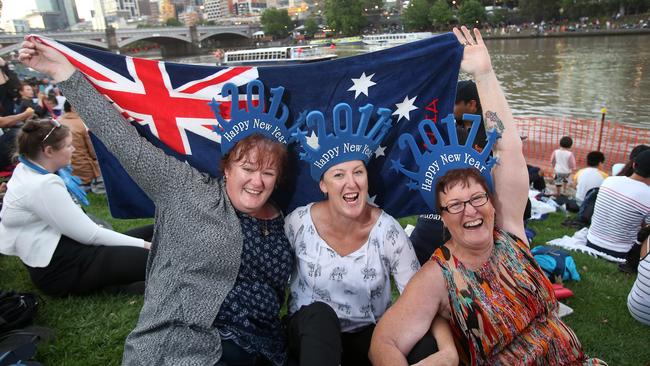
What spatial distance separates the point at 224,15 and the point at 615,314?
175441mm

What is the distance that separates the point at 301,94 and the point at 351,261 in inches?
41.4

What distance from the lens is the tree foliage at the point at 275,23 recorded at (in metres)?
80.2

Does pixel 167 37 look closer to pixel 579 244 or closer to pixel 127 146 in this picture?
pixel 579 244

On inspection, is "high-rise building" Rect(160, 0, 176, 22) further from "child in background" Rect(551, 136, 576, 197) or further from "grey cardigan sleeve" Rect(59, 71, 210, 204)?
"grey cardigan sleeve" Rect(59, 71, 210, 204)

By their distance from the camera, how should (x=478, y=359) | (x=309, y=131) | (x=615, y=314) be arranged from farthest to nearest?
(x=615, y=314), (x=309, y=131), (x=478, y=359)

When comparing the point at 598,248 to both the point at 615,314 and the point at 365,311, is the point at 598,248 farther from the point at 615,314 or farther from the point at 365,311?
the point at 365,311

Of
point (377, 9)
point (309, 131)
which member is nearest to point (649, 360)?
point (309, 131)

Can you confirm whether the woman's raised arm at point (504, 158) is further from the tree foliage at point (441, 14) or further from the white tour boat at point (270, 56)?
the tree foliage at point (441, 14)

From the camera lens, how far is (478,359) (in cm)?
194

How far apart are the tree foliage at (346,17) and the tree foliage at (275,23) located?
10.4 metres

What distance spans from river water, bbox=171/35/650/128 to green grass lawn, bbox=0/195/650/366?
958 centimetres

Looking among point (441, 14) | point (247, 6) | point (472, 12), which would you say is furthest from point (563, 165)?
point (247, 6)

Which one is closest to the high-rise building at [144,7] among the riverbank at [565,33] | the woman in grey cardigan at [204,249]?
the riverbank at [565,33]

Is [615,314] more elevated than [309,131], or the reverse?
[309,131]
